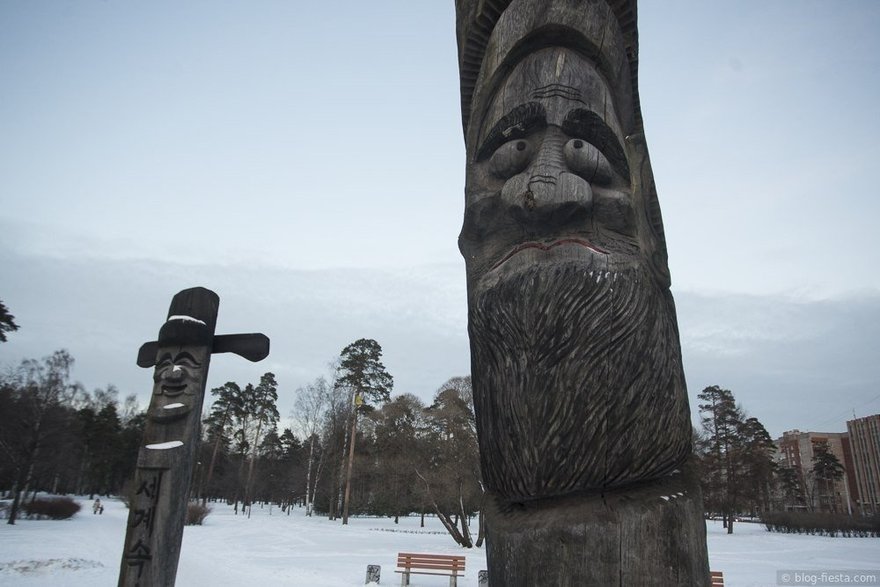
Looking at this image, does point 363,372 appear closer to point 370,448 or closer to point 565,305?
point 370,448

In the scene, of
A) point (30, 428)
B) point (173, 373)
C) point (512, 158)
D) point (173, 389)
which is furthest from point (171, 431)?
point (30, 428)

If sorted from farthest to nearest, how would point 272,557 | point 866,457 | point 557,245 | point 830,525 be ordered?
point 866,457 → point 830,525 → point 272,557 → point 557,245

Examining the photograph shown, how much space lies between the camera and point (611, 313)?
6.25 feet

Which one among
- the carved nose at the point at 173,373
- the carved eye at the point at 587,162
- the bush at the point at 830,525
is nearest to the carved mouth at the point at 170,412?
the carved nose at the point at 173,373

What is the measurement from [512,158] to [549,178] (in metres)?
0.28

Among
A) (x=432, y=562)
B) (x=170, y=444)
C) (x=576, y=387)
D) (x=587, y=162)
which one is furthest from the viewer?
(x=432, y=562)

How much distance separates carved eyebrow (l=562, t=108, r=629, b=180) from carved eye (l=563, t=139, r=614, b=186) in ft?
0.33

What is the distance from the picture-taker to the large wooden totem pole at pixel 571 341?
169 cm

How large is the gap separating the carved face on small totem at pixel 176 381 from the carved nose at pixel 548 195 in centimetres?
311

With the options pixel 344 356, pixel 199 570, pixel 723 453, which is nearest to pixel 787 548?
pixel 723 453

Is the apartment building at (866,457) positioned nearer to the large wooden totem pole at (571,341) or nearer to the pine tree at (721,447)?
the pine tree at (721,447)

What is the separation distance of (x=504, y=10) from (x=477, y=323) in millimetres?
1932

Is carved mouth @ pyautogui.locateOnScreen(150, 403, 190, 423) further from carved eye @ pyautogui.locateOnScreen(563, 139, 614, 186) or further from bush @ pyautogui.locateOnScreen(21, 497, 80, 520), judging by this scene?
bush @ pyautogui.locateOnScreen(21, 497, 80, 520)

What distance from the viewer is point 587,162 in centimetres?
221
